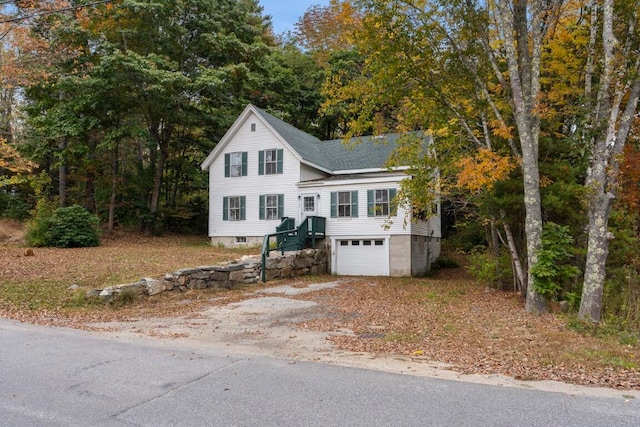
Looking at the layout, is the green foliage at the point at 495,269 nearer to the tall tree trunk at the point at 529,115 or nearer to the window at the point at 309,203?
the tall tree trunk at the point at 529,115

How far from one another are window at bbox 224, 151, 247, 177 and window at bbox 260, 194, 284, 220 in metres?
2.02

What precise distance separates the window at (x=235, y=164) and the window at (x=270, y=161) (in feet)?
3.34

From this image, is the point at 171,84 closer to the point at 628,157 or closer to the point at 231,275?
the point at 231,275

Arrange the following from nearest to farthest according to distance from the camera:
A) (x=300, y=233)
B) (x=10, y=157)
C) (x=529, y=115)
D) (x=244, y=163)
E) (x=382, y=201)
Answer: (x=529, y=115)
(x=10, y=157)
(x=300, y=233)
(x=382, y=201)
(x=244, y=163)

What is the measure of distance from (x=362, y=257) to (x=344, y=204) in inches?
101

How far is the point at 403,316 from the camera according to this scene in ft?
29.8

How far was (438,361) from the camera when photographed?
5.83 m

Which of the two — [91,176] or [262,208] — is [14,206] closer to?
[91,176]

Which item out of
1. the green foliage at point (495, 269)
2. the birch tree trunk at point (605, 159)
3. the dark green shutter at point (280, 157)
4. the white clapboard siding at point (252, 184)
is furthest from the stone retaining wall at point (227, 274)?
the birch tree trunk at point (605, 159)

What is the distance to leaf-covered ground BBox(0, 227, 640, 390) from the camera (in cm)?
565

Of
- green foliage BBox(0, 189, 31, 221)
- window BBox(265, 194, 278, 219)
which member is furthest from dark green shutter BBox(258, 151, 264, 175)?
green foliage BBox(0, 189, 31, 221)

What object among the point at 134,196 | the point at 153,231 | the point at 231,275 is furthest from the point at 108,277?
the point at 134,196

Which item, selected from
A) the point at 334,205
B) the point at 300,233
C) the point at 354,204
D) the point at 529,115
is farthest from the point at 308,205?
the point at 529,115

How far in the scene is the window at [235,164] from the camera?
2345cm
